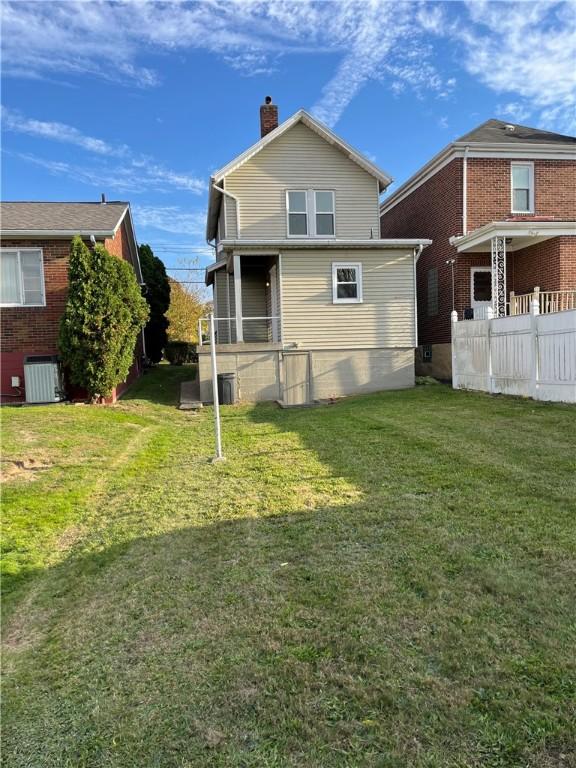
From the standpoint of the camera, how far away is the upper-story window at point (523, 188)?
1588 cm

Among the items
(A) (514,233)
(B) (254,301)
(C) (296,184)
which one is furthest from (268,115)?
(A) (514,233)

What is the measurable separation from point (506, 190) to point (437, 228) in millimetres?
2300

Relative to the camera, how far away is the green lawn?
6.51ft

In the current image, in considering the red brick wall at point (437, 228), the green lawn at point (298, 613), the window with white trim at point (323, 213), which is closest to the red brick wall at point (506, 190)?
the red brick wall at point (437, 228)

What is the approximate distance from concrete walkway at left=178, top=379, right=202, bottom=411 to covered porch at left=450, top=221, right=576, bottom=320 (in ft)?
26.7

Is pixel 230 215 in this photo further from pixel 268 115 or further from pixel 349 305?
pixel 349 305

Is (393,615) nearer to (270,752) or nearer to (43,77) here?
(270,752)

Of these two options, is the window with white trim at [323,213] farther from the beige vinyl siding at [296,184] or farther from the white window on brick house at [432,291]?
the white window on brick house at [432,291]

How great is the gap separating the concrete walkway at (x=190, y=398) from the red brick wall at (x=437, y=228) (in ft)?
26.3

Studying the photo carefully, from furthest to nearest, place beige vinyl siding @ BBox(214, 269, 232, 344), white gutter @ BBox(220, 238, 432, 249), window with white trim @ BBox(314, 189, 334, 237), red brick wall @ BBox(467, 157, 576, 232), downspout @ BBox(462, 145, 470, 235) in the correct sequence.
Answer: beige vinyl siding @ BBox(214, 269, 232, 344) < window with white trim @ BBox(314, 189, 334, 237) < red brick wall @ BBox(467, 157, 576, 232) < downspout @ BBox(462, 145, 470, 235) < white gutter @ BBox(220, 238, 432, 249)

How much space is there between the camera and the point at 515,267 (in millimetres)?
15938

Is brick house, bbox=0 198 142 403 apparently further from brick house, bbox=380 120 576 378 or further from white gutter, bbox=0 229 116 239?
brick house, bbox=380 120 576 378

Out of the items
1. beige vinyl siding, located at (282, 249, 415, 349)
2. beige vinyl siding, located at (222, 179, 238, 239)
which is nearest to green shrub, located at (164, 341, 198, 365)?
beige vinyl siding, located at (222, 179, 238, 239)

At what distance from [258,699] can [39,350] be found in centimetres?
1209
